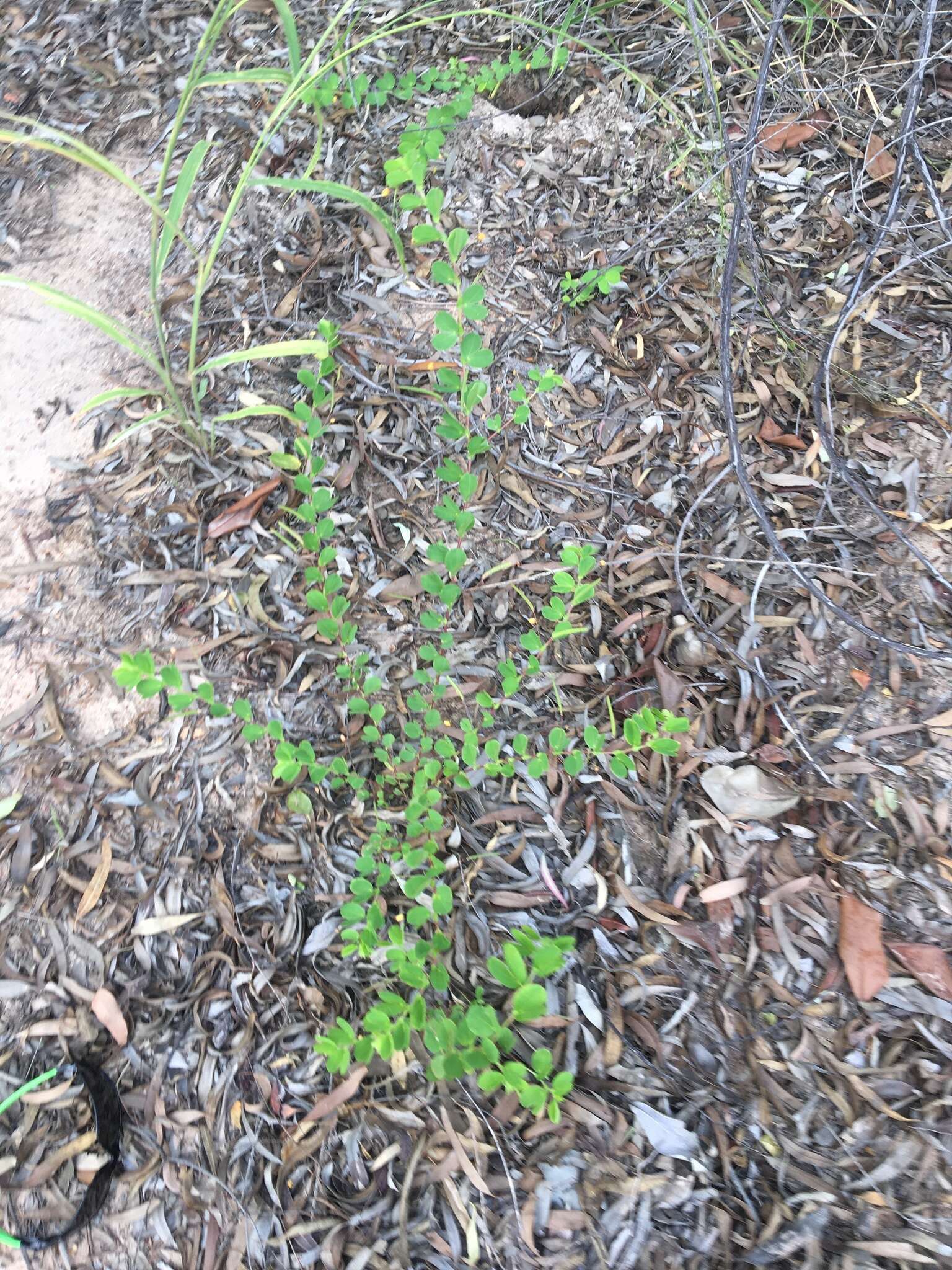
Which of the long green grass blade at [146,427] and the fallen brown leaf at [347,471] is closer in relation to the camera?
the long green grass blade at [146,427]

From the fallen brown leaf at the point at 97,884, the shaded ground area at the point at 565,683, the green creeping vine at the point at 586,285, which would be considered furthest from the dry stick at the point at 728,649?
the fallen brown leaf at the point at 97,884

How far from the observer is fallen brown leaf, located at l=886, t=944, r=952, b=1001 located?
1.38 meters

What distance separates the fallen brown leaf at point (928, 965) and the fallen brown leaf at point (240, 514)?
1.47 m

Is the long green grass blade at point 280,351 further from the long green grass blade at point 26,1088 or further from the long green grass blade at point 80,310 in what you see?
the long green grass blade at point 26,1088

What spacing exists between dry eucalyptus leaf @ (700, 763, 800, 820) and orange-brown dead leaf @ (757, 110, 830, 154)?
1636 millimetres

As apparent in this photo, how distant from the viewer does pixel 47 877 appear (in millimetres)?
1389

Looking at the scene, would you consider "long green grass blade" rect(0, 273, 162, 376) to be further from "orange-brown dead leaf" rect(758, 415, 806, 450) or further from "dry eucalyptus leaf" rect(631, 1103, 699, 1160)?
"dry eucalyptus leaf" rect(631, 1103, 699, 1160)

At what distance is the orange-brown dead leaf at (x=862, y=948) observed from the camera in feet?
4.54

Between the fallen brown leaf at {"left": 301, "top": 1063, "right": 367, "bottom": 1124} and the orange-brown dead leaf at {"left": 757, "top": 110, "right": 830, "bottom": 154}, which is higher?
the orange-brown dead leaf at {"left": 757, "top": 110, "right": 830, "bottom": 154}

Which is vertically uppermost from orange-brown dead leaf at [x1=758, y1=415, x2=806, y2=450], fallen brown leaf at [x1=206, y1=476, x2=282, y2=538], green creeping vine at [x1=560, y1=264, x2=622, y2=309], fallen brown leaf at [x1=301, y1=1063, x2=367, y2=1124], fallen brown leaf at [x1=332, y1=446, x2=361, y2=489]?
green creeping vine at [x1=560, y1=264, x2=622, y2=309]

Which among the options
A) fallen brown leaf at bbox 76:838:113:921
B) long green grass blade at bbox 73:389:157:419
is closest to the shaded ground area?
fallen brown leaf at bbox 76:838:113:921

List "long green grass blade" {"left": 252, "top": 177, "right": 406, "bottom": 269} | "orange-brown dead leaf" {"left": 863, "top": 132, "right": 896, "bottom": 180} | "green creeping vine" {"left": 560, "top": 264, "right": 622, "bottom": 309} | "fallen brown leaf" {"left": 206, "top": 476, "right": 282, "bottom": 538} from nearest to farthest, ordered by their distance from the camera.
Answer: "long green grass blade" {"left": 252, "top": 177, "right": 406, "bottom": 269}, "fallen brown leaf" {"left": 206, "top": 476, "right": 282, "bottom": 538}, "green creeping vine" {"left": 560, "top": 264, "right": 622, "bottom": 309}, "orange-brown dead leaf" {"left": 863, "top": 132, "right": 896, "bottom": 180}

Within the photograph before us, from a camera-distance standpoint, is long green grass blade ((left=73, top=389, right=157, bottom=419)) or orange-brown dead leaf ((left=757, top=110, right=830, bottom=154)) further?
orange-brown dead leaf ((left=757, top=110, right=830, bottom=154))

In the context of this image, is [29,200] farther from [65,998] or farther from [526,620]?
[65,998]
